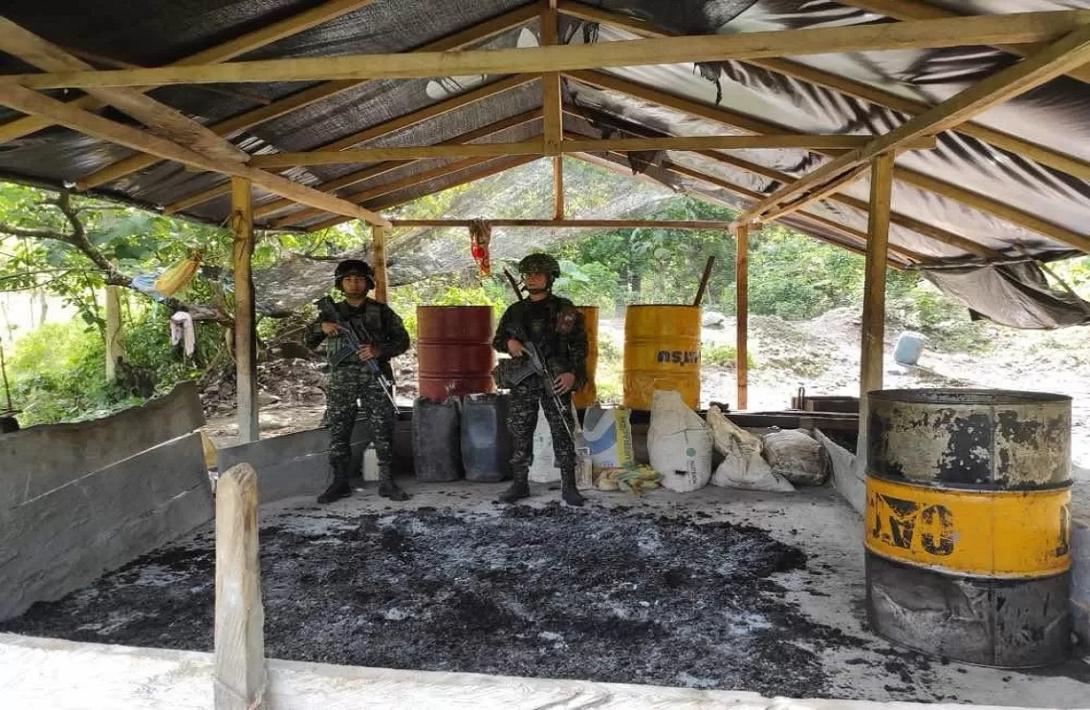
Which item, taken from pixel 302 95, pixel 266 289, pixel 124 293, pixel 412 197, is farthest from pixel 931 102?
pixel 124 293

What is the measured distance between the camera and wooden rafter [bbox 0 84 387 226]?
2.72m

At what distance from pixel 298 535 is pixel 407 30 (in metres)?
2.79

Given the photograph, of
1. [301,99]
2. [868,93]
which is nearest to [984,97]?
[868,93]

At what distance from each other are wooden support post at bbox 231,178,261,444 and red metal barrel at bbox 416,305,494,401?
1.33m

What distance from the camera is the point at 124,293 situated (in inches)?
358

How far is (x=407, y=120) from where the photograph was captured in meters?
4.95

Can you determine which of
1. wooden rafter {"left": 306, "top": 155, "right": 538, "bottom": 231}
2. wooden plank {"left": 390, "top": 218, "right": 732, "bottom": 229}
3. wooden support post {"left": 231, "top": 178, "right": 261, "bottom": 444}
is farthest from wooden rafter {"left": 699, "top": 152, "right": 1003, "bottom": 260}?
wooden support post {"left": 231, "top": 178, "right": 261, "bottom": 444}

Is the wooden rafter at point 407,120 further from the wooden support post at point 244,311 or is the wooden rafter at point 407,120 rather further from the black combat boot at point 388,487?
the black combat boot at point 388,487

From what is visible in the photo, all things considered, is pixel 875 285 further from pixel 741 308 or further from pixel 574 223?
pixel 574 223

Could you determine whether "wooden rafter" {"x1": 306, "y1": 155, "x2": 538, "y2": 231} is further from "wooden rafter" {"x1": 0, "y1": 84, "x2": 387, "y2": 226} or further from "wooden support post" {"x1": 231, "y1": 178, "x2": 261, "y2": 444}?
"wooden support post" {"x1": 231, "y1": 178, "x2": 261, "y2": 444}

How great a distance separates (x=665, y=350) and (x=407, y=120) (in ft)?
8.80

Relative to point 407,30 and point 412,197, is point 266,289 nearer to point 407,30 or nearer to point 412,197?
point 412,197

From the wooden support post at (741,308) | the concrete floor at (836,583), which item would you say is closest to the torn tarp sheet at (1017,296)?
the wooden support post at (741,308)

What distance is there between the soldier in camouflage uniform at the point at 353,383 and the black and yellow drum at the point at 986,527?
10.1 ft
